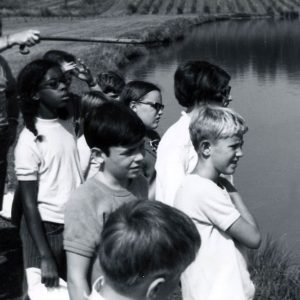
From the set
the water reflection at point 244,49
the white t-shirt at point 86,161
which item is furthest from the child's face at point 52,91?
the water reflection at point 244,49

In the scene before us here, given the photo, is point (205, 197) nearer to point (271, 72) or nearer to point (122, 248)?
point (122, 248)

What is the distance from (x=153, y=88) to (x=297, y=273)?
5.97 ft

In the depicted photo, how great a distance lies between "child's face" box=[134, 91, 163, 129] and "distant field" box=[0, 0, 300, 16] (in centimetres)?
3748

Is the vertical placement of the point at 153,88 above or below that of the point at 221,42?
above

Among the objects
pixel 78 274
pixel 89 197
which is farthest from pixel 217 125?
pixel 78 274

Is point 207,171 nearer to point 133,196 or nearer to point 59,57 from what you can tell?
point 133,196

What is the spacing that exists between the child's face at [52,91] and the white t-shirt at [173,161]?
47 cm

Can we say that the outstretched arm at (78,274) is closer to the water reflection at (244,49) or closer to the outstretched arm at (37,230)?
the outstretched arm at (37,230)

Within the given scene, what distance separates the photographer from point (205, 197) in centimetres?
255

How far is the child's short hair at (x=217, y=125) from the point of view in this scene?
2.65 m

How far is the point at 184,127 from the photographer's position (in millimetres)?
3104

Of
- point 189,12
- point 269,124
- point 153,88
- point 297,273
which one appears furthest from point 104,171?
point 189,12

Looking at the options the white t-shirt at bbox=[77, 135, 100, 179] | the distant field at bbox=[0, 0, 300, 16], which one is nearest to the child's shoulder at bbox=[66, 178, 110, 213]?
the white t-shirt at bbox=[77, 135, 100, 179]

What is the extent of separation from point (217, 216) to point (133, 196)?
0.97 ft
